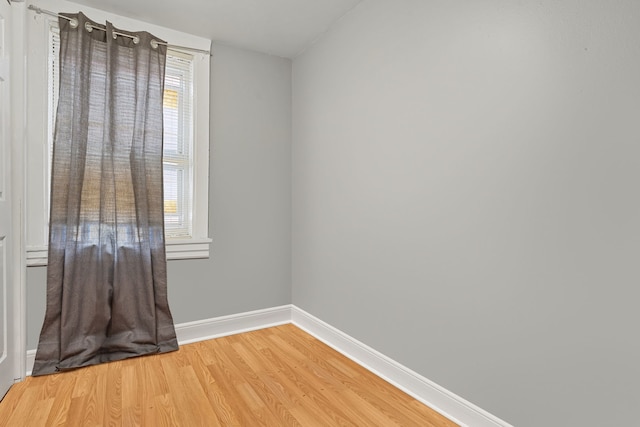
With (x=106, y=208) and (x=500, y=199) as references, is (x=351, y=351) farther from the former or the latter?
(x=106, y=208)

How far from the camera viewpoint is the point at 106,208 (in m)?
2.27

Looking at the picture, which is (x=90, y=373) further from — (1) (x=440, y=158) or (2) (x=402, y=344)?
(1) (x=440, y=158)

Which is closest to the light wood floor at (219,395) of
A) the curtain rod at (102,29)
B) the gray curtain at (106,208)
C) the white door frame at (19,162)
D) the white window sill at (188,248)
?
the gray curtain at (106,208)

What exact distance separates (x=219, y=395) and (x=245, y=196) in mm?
1537

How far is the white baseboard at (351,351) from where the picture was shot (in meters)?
1.60

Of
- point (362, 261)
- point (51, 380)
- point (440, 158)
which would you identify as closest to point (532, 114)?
point (440, 158)

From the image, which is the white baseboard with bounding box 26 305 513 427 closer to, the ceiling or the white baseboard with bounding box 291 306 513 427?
the white baseboard with bounding box 291 306 513 427

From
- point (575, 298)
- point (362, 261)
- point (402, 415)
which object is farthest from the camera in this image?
point (362, 261)

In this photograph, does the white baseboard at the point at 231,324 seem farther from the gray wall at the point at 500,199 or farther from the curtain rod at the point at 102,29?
the curtain rod at the point at 102,29

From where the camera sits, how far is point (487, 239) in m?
1.51

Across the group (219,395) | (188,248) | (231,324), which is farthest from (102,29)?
(219,395)

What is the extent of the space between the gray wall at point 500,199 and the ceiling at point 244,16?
0.26 m

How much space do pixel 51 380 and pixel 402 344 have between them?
2.11 meters

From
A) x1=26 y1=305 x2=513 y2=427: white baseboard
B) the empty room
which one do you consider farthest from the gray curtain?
x1=26 y1=305 x2=513 y2=427: white baseboard
